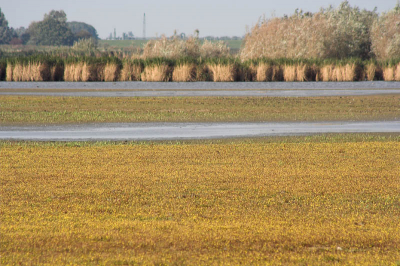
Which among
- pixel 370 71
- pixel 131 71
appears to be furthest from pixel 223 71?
pixel 370 71

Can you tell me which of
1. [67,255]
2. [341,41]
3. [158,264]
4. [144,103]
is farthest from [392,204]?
[341,41]

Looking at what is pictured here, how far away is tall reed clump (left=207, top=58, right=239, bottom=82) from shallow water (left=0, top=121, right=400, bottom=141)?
68.9 ft

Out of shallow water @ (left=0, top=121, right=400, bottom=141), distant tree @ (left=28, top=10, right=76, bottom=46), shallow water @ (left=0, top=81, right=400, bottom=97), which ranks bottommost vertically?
shallow water @ (left=0, top=121, right=400, bottom=141)

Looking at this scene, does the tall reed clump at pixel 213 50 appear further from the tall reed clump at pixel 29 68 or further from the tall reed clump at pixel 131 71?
the tall reed clump at pixel 29 68

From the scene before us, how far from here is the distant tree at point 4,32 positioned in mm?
174875

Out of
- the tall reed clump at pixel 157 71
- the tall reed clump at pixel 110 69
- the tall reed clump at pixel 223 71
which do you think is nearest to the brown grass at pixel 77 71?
the tall reed clump at pixel 110 69

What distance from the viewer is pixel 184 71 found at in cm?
4056

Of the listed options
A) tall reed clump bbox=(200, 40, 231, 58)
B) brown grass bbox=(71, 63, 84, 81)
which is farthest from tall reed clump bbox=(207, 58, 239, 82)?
tall reed clump bbox=(200, 40, 231, 58)

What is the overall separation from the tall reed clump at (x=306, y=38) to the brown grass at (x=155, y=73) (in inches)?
534

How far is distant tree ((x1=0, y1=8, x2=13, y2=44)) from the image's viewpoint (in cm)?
17488

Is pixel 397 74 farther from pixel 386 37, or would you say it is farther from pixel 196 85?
pixel 386 37

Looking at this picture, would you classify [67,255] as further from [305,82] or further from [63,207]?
[305,82]

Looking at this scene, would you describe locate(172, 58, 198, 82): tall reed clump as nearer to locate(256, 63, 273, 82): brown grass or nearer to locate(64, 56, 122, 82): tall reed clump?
locate(64, 56, 122, 82): tall reed clump

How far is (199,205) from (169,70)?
3325 cm
